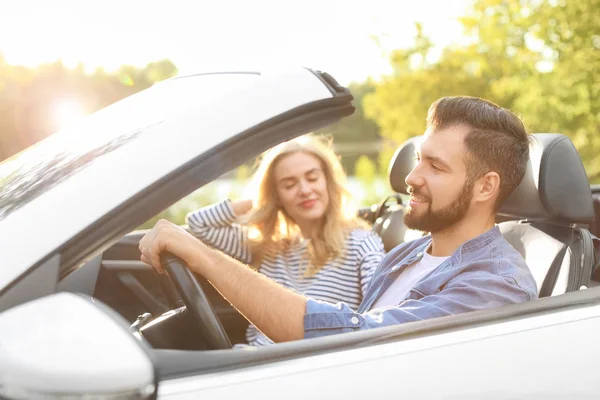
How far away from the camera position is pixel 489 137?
2262 millimetres

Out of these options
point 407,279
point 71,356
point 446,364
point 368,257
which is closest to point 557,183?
point 407,279

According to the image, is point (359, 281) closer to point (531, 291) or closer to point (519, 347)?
point (531, 291)

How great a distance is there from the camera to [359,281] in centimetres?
312

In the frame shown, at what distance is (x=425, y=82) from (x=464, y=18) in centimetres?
121

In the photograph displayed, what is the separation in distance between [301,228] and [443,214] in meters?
1.19

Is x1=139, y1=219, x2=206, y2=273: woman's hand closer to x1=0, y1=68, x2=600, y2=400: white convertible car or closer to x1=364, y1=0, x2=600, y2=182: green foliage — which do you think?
x1=0, y1=68, x2=600, y2=400: white convertible car

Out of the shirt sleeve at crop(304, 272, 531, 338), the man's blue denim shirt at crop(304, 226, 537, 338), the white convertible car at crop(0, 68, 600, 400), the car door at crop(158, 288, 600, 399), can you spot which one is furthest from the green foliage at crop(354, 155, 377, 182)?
the car door at crop(158, 288, 600, 399)

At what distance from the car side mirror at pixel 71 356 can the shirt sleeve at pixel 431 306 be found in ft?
1.70

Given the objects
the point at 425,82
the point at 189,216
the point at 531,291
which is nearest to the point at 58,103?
the point at 425,82

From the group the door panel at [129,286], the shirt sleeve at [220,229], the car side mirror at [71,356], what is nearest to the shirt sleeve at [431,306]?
the car side mirror at [71,356]

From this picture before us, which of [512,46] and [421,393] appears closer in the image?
[421,393]

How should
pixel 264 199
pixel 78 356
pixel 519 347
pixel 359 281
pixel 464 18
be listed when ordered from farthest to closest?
pixel 464 18 → pixel 264 199 → pixel 359 281 → pixel 519 347 → pixel 78 356

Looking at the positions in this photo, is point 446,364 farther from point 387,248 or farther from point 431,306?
point 387,248

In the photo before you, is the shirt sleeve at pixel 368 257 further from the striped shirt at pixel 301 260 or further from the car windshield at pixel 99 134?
the car windshield at pixel 99 134
